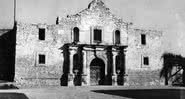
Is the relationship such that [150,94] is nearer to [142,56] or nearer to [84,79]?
[84,79]

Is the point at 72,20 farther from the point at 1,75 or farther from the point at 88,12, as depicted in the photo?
the point at 1,75

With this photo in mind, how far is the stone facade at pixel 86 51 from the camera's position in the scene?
83.2ft

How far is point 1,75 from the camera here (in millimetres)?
28734

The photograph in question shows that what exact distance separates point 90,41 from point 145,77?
644cm

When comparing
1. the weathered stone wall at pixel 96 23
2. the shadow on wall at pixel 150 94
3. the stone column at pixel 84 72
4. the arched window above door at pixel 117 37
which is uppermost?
the weathered stone wall at pixel 96 23

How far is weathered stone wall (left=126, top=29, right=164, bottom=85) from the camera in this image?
28.0m

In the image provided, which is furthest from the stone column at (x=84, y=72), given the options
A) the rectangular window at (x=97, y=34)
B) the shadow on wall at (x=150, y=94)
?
the shadow on wall at (x=150, y=94)

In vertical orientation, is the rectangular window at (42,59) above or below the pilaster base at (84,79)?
above

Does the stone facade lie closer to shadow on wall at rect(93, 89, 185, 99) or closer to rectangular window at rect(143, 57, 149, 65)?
rectangular window at rect(143, 57, 149, 65)

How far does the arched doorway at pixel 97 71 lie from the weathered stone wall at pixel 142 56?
92.2 inches

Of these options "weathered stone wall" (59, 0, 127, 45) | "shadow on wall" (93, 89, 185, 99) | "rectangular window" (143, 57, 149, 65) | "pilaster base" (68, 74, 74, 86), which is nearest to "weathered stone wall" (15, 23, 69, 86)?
"pilaster base" (68, 74, 74, 86)

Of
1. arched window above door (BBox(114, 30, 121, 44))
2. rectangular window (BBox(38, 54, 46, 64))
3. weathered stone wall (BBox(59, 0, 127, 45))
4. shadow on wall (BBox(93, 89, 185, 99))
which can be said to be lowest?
shadow on wall (BBox(93, 89, 185, 99))

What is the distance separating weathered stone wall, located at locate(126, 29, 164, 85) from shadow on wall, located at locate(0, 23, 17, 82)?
435 inches

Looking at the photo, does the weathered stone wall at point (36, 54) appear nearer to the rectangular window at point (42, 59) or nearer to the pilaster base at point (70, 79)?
the rectangular window at point (42, 59)
